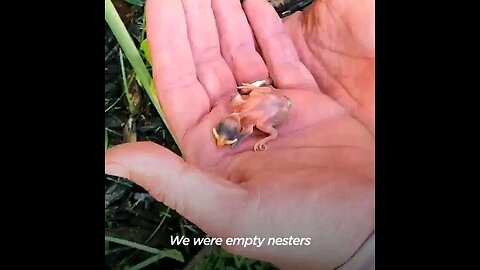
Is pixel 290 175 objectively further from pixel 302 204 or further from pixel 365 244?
pixel 365 244

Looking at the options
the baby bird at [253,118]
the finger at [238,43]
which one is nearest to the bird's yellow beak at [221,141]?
the baby bird at [253,118]

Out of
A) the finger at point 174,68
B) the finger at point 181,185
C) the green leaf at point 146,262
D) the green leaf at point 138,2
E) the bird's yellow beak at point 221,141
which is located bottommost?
the green leaf at point 146,262

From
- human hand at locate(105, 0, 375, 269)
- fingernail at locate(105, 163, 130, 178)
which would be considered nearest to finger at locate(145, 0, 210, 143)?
human hand at locate(105, 0, 375, 269)

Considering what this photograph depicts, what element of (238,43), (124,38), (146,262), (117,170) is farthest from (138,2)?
(146,262)

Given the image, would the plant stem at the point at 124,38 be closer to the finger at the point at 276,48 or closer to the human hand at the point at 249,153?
the human hand at the point at 249,153

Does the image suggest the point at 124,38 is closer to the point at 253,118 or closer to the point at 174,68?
the point at 174,68

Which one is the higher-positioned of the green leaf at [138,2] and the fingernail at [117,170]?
the green leaf at [138,2]

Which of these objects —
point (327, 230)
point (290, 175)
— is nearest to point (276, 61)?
point (290, 175)
